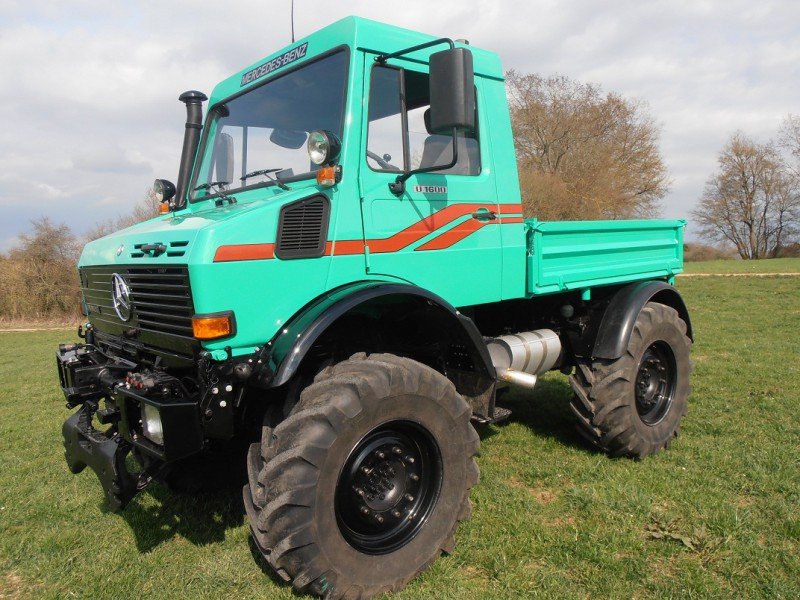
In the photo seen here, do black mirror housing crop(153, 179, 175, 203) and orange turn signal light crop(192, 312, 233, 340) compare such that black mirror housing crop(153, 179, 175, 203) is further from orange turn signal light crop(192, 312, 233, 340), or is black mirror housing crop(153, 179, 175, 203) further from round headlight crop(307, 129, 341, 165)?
orange turn signal light crop(192, 312, 233, 340)

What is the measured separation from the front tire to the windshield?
1306 millimetres

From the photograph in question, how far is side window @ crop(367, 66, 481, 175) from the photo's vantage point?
3299 millimetres

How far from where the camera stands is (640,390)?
15.5ft

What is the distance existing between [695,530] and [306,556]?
2.28 metres

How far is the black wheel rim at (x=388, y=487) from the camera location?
2.89 metres

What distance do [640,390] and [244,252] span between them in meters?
3.50

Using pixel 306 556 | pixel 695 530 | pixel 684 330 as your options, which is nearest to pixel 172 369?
pixel 306 556

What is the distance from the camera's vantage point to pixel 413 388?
2.96 m

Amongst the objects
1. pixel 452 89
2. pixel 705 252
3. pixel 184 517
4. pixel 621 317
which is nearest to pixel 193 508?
pixel 184 517

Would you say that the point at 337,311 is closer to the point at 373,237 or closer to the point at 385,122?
the point at 373,237

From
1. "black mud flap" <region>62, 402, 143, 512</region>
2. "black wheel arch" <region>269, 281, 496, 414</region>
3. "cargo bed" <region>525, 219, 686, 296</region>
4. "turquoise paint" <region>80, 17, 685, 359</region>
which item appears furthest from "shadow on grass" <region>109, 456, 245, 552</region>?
"cargo bed" <region>525, 219, 686, 296</region>

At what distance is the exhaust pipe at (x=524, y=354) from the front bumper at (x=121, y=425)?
208cm

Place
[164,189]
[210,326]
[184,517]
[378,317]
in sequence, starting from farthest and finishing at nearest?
[164,189]
[184,517]
[378,317]
[210,326]

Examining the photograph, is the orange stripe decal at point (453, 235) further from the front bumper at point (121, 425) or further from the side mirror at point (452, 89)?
the front bumper at point (121, 425)
